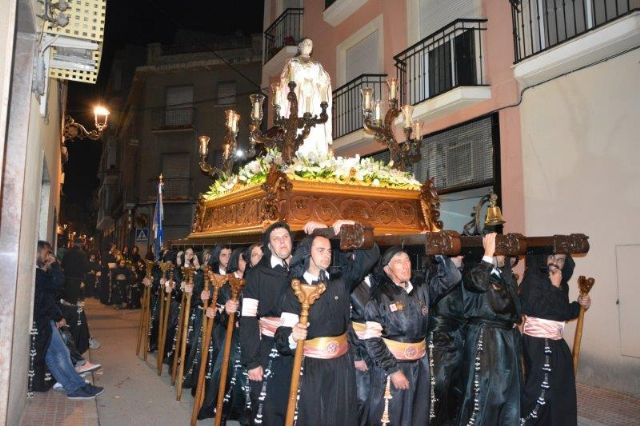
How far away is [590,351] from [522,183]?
2.58m

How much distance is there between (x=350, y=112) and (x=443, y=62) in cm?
276

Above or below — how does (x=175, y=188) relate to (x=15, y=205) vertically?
above

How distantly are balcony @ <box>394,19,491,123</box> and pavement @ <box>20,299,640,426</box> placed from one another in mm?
4782

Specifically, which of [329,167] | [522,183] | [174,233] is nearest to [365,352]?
[329,167]

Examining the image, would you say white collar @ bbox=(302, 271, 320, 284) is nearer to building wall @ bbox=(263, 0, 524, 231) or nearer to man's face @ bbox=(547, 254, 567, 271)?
man's face @ bbox=(547, 254, 567, 271)

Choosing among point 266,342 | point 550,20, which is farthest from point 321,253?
point 550,20

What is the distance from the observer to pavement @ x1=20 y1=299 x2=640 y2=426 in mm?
5227

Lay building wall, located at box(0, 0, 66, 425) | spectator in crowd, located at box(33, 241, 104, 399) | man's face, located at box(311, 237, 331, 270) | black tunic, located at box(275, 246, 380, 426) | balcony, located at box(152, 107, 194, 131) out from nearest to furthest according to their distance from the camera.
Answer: black tunic, located at box(275, 246, 380, 426), man's face, located at box(311, 237, 331, 270), building wall, located at box(0, 0, 66, 425), spectator in crowd, located at box(33, 241, 104, 399), balcony, located at box(152, 107, 194, 131)

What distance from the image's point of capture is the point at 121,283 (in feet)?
52.9

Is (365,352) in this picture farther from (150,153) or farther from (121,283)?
(150,153)

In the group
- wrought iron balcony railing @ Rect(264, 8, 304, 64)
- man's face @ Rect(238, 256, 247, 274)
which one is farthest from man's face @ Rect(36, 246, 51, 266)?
wrought iron balcony railing @ Rect(264, 8, 304, 64)

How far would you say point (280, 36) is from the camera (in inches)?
592

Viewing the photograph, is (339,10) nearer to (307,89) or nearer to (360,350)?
(307,89)

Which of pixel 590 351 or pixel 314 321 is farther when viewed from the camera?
pixel 590 351
